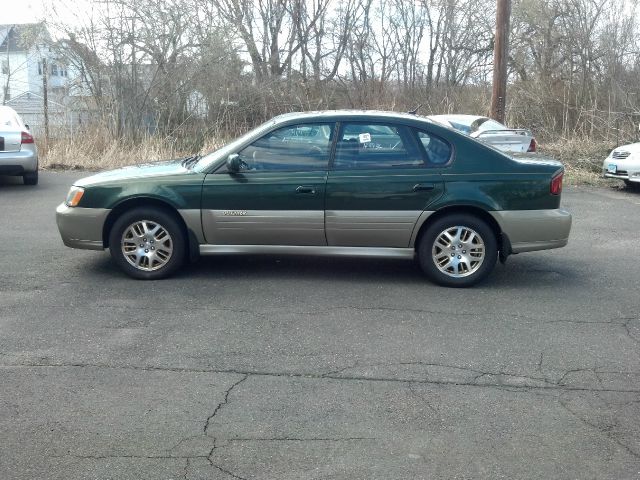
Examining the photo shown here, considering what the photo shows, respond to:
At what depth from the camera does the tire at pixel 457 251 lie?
6.94 meters

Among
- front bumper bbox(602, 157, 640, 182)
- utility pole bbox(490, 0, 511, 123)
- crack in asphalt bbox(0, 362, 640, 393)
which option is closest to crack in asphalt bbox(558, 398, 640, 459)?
crack in asphalt bbox(0, 362, 640, 393)

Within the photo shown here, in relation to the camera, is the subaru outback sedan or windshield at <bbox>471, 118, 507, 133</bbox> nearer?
the subaru outback sedan

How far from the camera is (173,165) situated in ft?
25.0

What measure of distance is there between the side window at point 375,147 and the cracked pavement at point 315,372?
1122mm

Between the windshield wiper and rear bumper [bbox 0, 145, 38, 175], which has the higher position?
the windshield wiper

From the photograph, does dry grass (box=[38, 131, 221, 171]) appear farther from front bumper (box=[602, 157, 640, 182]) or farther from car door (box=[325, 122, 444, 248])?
car door (box=[325, 122, 444, 248])

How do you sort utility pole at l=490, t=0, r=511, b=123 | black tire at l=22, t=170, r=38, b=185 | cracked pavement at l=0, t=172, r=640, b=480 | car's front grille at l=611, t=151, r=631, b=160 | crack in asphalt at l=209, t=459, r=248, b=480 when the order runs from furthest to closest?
utility pole at l=490, t=0, r=511, b=123 → car's front grille at l=611, t=151, r=631, b=160 → black tire at l=22, t=170, r=38, b=185 → cracked pavement at l=0, t=172, r=640, b=480 → crack in asphalt at l=209, t=459, r=248, b=480

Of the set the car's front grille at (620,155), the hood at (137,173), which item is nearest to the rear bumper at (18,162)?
the hood at (137,173)

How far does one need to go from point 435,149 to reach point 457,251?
0.96m

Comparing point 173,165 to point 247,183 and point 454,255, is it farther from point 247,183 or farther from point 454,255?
point 454,255

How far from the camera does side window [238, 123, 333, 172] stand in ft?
23.1

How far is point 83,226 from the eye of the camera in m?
7.14

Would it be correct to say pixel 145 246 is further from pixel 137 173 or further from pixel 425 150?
pixel 425 150

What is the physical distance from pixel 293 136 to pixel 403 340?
245cm
